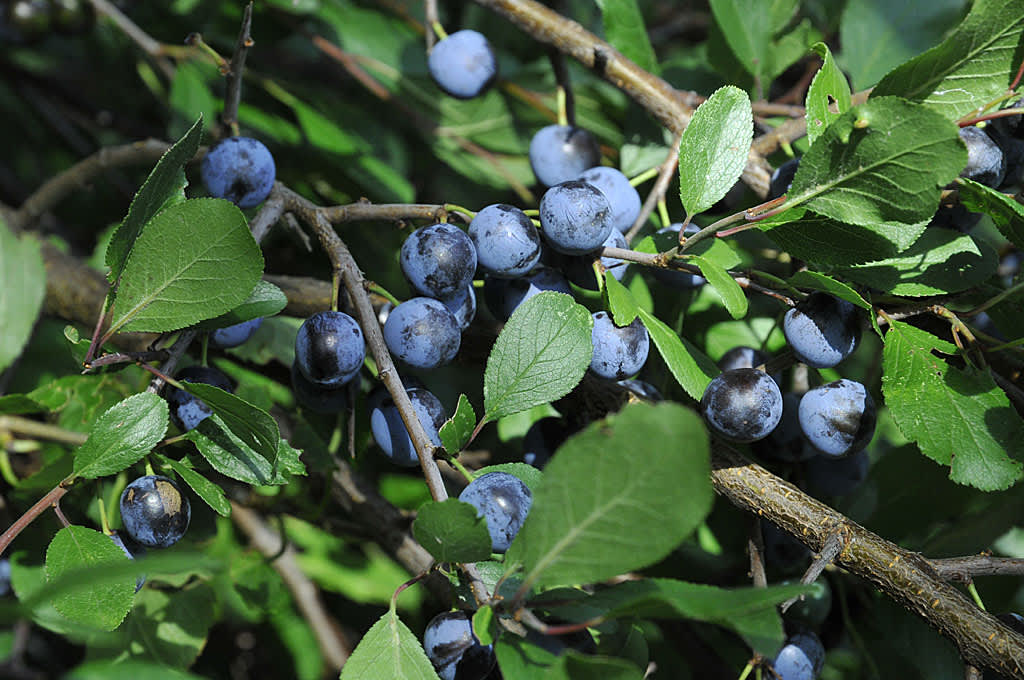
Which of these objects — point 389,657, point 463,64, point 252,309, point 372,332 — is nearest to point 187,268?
point 252,309

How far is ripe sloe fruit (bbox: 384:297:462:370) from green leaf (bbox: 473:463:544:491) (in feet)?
0.40

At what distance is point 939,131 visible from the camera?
65 cm

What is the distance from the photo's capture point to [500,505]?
0.68m

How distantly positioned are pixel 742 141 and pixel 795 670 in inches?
22.9

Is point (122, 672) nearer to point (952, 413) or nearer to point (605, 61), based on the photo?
point (952, 413)

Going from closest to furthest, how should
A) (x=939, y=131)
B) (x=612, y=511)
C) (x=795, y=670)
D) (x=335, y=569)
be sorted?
(x=612, y=511), (x=939, y=131), (x=795, y=670), (x=335, y=569)

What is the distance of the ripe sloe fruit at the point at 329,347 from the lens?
769 mm

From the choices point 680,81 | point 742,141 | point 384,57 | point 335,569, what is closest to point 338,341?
point 742,141

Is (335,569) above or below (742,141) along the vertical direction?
below

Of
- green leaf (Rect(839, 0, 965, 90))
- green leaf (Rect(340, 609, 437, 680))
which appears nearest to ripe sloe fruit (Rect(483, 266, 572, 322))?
green leaf (Rect(340, 609, 437, 680))

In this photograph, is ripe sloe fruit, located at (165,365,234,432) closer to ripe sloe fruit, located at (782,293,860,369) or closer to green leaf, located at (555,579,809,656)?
green leaf, located at (555,579,809,656)

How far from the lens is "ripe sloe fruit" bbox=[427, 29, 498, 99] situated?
1.28m

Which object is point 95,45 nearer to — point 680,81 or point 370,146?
point 370,146

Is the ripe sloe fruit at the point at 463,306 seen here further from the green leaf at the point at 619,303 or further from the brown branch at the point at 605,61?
the brown branch at the point at 605,61
